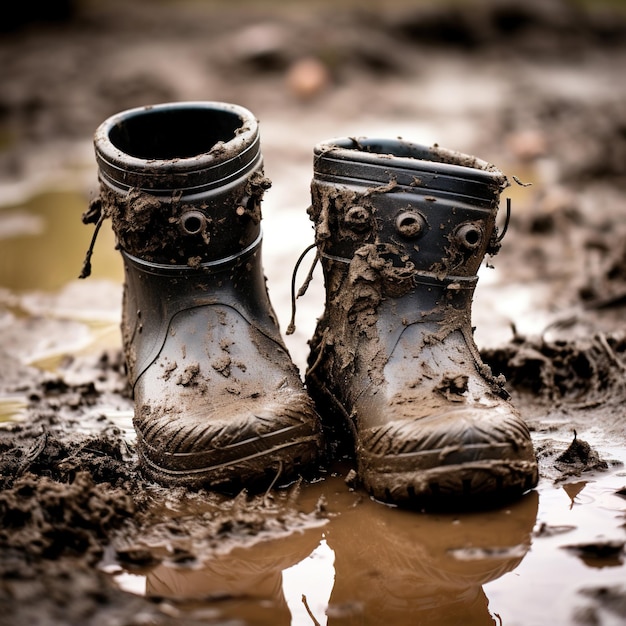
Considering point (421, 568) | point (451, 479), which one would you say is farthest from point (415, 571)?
point (451, 479)

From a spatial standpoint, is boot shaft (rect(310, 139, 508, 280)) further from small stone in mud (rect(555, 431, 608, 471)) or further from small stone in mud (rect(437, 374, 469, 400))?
small stone in mud (rect(555, 431, 608, 471))

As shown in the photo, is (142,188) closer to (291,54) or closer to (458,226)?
(458,226)

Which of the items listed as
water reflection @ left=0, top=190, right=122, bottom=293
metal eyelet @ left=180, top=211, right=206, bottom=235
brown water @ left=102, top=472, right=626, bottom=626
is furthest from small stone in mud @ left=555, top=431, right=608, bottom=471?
water reflection @ left=0, top=190, right=122, bottom=293

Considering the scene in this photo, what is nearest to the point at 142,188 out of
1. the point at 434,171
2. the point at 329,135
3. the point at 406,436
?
the point at 434,171

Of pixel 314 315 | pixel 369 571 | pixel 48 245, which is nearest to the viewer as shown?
pixel 369 571

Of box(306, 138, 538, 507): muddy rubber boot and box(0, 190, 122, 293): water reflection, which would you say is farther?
box(0, 190, 122, 293): water reflection

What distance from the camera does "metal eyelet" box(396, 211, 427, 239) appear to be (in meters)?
1.96

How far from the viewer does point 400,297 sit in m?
2.01

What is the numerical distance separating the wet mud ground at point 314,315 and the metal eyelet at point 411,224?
0.55 meters

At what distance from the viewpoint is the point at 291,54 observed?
5.79 m

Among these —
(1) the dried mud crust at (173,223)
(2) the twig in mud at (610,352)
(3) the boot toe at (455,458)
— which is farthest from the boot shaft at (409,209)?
(2) the twig in mud at (610,352)

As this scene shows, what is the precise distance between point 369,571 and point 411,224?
0.75 metres

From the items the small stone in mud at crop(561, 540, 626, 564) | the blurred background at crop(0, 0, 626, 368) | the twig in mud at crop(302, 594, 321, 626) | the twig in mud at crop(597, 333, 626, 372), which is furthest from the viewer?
the blurred background at crop(0, 0, 626, 368)

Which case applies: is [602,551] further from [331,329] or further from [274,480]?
[331,329]
